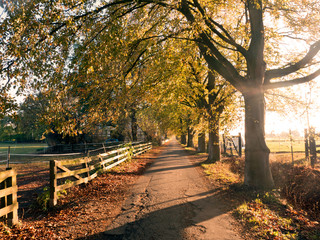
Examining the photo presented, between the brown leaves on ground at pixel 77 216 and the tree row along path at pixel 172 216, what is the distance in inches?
15.6

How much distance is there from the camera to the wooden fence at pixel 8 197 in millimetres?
4242

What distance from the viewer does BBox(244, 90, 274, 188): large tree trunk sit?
24.4 ft

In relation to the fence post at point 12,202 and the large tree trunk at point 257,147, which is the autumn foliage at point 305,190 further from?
the fence post at point 12,202

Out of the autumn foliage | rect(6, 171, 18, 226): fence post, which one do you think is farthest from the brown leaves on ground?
the autumn foliage

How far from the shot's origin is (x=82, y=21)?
22.3 ft

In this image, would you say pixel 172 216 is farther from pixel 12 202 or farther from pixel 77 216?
pixel 12 202

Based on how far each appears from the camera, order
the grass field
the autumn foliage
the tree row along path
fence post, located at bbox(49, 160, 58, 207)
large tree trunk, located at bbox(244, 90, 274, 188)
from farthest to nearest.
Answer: the grass field < large tree trunk, located at bbox(244, 90, 274, 188) < the autumn foliage < fence post, located at bbox(49, 160, 58, 207) < the tree row along path

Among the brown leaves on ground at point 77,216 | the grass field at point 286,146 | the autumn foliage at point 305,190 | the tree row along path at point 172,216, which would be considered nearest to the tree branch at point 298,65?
the grass field at point 286,146

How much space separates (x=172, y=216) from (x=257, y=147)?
14.1 feet

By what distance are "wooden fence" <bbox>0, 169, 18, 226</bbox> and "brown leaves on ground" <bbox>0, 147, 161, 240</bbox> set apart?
0.77 ft

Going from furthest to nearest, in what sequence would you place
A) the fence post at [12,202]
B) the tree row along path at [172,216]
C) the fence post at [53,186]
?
the fence post at [53,186] → the fence post at [12,202] → the tree row along path at [172,216]

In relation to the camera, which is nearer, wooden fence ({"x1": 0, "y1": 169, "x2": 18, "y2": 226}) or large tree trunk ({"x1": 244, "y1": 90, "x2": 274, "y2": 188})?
wooden fence ({"x1": 0, "y1": 169, "x2": 18, "y2": 226})

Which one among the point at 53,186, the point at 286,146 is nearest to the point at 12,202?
the point at 53,186

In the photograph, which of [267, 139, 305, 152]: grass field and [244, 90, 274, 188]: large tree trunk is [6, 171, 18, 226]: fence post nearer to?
[244, 90, 274, 188]: large tree trunk
